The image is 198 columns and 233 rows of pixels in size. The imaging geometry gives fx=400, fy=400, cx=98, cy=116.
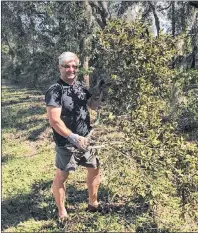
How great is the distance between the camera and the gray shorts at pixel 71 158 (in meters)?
5.35

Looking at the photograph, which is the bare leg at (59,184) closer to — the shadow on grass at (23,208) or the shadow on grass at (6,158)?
the shadow on grass at (23,208)

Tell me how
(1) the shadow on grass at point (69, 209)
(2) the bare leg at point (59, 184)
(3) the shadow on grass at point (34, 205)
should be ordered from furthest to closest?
(3) the shadow on grass at point (34, 205), (1) the shadow on grass at point (69, 209), (2) the bare leg at point (59, 184)

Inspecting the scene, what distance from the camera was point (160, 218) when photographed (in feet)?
19.6

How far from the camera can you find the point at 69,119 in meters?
5.35

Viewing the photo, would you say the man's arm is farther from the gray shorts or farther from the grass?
the grass

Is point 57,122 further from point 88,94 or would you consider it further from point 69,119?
point 88,94

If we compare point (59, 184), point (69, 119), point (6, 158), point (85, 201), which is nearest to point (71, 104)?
point (69, 119)

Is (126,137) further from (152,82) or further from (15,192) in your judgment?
(15,192)

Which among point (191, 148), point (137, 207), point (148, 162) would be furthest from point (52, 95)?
point (137, 207)

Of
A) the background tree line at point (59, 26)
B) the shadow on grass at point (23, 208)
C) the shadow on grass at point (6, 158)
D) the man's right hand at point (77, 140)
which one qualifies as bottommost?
the shadow on grass at point (23, 208)

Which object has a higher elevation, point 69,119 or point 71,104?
point 71,104

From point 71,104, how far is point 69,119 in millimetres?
218

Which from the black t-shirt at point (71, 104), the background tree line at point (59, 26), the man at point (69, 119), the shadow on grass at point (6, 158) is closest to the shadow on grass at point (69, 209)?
the man at point (69, 119)

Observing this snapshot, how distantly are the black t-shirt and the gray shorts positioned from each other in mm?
107
